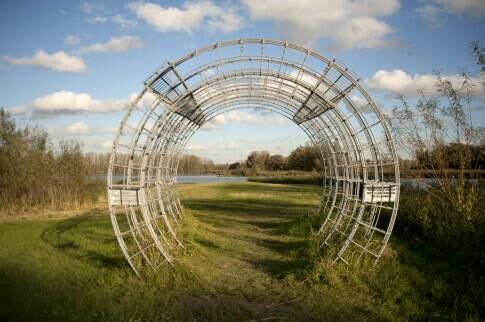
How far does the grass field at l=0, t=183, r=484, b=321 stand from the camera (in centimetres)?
468

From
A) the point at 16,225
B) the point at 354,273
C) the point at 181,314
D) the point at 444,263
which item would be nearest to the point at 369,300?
the point at 354,273

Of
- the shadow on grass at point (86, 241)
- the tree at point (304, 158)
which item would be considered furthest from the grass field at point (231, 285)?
the tree at point (304, 158)

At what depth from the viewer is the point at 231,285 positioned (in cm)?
572

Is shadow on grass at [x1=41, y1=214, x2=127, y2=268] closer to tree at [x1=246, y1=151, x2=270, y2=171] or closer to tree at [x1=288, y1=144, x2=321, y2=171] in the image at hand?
tree at [x1=288, y1=144, x2=321, y2=171]

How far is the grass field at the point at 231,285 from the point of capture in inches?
184

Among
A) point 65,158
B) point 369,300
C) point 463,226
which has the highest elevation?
point 65,158

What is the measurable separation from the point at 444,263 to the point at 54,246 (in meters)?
7.91

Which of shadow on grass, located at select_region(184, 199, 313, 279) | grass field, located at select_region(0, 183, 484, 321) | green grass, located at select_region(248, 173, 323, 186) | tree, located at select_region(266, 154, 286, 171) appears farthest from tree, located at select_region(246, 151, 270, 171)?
grass field, located at select_region(0, 183, 484, 321)

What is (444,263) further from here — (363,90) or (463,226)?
(363,90)

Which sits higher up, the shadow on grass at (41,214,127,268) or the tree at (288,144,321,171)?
the tree at (288,144,321,171)

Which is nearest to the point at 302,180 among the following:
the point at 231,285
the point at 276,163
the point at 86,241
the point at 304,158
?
the point at 304,158

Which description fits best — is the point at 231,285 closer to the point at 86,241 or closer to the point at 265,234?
the point at 265,234

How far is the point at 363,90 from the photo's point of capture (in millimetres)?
6199

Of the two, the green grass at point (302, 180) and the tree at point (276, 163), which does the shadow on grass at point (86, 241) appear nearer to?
the green grass at point (302, 180)
